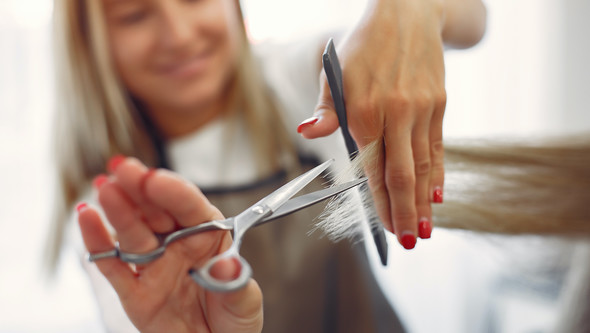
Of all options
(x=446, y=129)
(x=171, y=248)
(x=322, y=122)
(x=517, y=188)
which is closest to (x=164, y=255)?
(x=171, y=248)

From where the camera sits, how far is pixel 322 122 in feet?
1.01

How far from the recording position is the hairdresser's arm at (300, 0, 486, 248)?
1.04ft

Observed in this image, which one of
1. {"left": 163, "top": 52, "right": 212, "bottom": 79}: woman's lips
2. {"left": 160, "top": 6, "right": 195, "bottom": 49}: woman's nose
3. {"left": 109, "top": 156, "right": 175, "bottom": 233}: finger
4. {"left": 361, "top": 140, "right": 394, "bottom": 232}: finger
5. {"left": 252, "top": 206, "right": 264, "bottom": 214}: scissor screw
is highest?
{"left": 160, "top": 6, "right": 195, "bottom": 49}: woman's nose

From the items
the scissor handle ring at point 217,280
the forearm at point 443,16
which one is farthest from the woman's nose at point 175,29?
the scissor handle ring at point 217,280

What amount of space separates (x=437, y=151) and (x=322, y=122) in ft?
0.33

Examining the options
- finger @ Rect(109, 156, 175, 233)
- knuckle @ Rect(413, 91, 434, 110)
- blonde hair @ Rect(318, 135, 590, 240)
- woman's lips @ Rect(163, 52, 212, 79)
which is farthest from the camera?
woman's lips @ Rect(163, 52, 212, 79)

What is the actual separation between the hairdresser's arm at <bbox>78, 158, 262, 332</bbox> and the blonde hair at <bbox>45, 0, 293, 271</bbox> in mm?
369

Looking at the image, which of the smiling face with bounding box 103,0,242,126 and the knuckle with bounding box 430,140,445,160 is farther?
the smiling face with bounding box 103,0,242,126

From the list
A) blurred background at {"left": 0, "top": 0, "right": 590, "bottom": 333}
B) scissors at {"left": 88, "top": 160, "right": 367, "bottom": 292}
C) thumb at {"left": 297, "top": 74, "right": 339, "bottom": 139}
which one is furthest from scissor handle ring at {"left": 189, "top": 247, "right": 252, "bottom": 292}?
blurred background at {"left": 0, "top": 0, "right": 590, "bottom": 333}

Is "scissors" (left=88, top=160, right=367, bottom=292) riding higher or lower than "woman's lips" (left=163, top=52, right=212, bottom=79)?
lower

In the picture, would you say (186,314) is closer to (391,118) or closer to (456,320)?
(391,118)

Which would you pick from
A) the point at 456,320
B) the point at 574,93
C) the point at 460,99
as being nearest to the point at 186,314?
the point at 456,320

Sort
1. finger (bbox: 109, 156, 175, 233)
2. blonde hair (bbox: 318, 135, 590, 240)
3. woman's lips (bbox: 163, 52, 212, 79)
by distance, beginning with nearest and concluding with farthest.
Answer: finger (bbox: 109, 156, 175, 233), blonde hair (bbox: 318, 135, 590, 240), woman's lips (bbox: 163, 52, 212, 79)

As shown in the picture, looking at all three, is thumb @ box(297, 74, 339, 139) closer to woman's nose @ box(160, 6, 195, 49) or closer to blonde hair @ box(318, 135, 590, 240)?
blonde hair @ box(318, 135, 590, 240)
